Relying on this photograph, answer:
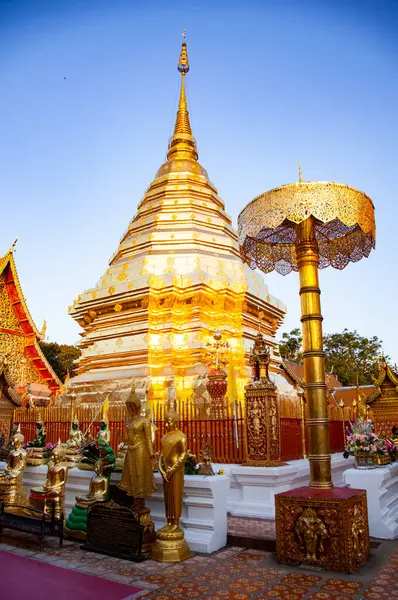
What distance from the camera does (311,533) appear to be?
454 cm

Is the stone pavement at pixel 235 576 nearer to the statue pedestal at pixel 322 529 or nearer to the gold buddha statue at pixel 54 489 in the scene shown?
the statue pedestal at pixel 322 529

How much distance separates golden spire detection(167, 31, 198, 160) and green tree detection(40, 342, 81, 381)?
68.1 ft

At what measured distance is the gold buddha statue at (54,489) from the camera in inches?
247

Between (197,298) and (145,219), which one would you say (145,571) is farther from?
(145,219)

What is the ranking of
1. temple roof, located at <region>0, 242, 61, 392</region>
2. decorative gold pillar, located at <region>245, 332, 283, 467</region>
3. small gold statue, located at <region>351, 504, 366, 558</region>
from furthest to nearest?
temple roof, located at <region>0, 242, 61, 392</region>
decorative gold pillar, located at <region>245, 332, 283, 467</region>
small gold statue, located at <region>351, 504, 366, 558</region>

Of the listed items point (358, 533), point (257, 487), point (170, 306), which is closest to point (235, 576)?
point (358, 533)

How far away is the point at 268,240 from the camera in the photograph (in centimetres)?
667

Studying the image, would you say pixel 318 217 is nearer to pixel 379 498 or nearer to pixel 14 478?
pixel 379 498

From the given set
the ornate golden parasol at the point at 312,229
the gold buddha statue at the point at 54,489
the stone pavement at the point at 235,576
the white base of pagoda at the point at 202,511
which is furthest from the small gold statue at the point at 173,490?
the gold buddha statue at the point at 54,489

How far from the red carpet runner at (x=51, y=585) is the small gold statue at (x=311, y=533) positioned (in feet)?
5.26

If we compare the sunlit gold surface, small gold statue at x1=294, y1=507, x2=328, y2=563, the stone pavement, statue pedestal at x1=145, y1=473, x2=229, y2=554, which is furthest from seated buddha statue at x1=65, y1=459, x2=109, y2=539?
the sunlit gold surface

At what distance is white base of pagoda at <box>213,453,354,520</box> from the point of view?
6.54 m

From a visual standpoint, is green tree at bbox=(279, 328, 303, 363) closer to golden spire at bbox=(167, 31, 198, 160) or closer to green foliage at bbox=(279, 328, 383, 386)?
green foliage at bbox=(279, 328, 383, 386)

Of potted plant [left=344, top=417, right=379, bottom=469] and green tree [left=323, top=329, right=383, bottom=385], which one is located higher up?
green tree [left=323, top=329, right=383, bottom=385]
